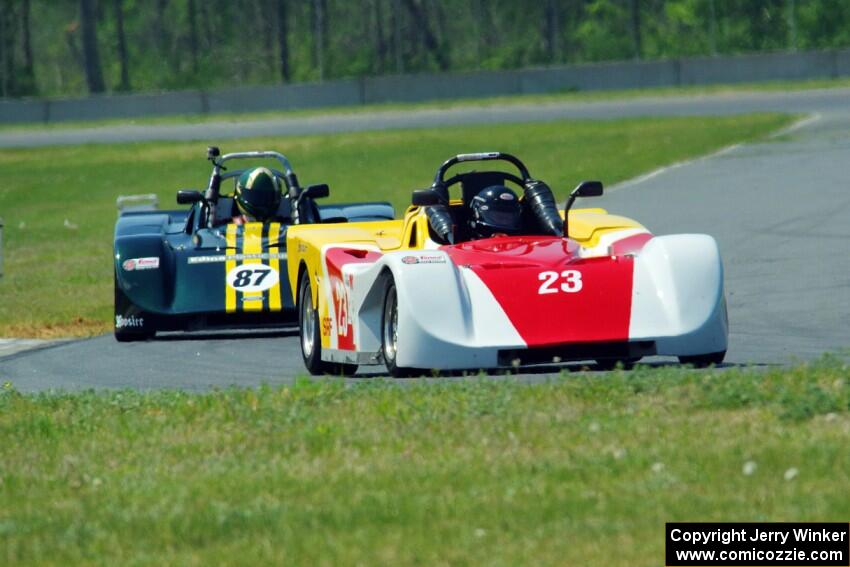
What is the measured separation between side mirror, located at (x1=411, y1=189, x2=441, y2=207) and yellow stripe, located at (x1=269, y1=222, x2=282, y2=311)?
339 cm

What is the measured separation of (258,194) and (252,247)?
1.08 metres

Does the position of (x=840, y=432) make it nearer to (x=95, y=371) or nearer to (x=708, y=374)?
(x=708, y=374)

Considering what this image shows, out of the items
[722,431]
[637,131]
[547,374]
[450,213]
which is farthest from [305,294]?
[637,131]

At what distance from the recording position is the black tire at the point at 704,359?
394 inches

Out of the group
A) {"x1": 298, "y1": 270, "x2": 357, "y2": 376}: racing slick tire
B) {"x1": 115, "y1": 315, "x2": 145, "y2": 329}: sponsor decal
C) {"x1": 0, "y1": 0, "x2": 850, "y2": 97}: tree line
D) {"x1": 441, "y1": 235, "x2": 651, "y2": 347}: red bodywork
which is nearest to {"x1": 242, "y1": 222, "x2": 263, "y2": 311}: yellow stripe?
{"x1": 115, "y1": 315, "x2": 145, "y2": 329}: sponsor decal

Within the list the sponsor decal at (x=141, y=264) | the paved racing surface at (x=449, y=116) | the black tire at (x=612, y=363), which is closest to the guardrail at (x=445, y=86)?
the paved racing surface at (x=449, y=116)

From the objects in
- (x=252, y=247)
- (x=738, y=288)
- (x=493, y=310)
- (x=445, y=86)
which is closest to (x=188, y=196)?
(x=252, y=247)

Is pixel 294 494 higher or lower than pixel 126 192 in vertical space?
higher

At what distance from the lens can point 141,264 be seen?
49.4 ft

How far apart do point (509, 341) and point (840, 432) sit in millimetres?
2913

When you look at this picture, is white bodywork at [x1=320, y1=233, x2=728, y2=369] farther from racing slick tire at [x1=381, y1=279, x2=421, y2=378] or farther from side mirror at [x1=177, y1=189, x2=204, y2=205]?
side mirror at [x1=177, y1=189, x2=204, y2=205]

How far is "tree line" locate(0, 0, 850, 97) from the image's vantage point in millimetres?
62469

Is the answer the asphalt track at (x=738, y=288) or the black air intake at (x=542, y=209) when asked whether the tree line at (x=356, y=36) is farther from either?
the black air intake at (x=542, y=209)

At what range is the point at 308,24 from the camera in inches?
3666
